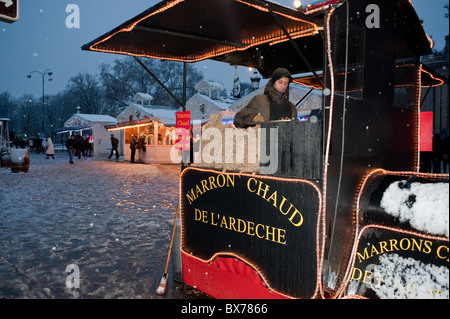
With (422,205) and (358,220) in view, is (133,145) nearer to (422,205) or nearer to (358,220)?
(358,220)

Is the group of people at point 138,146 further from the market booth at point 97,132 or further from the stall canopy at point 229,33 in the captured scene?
the stall canopy at point 229,33

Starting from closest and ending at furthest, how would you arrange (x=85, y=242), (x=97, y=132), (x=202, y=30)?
(x=202, y=30) → (x=85, y=242) → (x=97, y=132)

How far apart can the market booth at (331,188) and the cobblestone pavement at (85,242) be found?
825mm

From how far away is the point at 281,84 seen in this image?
377 centimetres

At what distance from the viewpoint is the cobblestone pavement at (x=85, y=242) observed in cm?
374

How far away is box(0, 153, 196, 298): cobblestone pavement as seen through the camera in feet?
12.3

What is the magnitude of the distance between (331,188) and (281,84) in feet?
4.80

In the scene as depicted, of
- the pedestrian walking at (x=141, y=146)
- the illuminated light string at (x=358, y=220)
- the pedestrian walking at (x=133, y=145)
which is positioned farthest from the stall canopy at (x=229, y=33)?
the pedestrian walking at (x=133, y=145)

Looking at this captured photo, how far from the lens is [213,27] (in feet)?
13.8

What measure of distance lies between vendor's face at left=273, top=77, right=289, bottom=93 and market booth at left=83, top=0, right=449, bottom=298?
2.10 feet

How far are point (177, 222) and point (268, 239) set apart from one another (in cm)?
141

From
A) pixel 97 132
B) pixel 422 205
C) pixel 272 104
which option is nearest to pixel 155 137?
pixel 97 132
